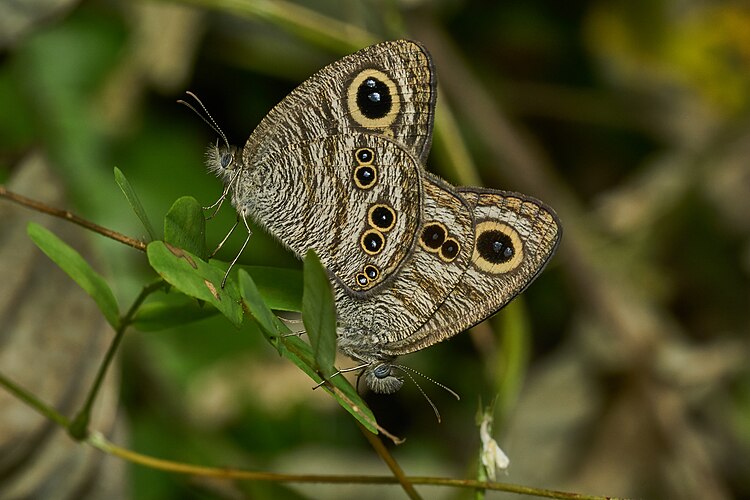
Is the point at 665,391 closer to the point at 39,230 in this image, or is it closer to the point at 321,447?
the point at 321,447

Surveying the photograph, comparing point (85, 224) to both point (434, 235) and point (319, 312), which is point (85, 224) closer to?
point (319, 312)

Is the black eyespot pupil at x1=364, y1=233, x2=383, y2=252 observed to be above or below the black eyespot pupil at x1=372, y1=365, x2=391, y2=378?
above

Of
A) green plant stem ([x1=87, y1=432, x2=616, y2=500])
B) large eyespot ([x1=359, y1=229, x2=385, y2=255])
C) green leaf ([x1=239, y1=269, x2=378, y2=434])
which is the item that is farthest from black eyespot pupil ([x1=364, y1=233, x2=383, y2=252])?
green plant stem ([x1=87, y1=432, x2=616, y2=500])

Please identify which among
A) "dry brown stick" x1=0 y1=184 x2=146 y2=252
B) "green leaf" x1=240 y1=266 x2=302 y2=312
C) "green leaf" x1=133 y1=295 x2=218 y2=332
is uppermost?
"dry brown stick" x1=0 y1=184 x2=146 y2=252

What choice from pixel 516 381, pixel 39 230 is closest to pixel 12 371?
pixel 39 230

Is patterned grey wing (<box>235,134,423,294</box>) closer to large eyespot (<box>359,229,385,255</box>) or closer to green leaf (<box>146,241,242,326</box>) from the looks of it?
large eyespot (<box>359,229,385,255</box>)

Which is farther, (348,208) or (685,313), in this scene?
(685,313)
